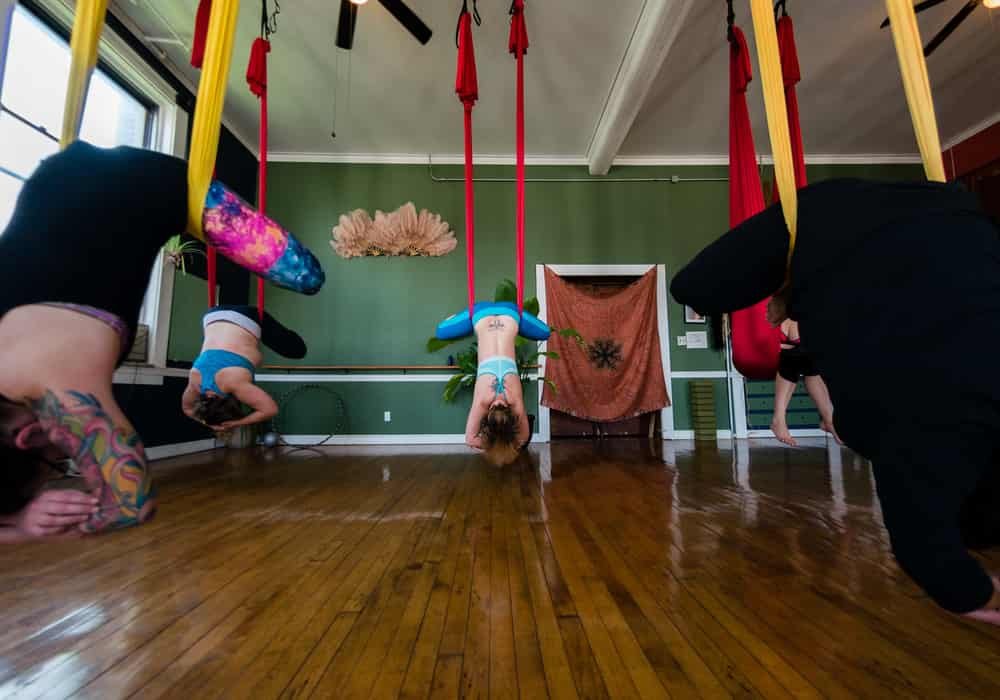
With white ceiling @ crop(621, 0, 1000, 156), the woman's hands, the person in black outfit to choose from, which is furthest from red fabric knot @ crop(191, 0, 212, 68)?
white ceiling @ crop(621, 0, 1000, 156)

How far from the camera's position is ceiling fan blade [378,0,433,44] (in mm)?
2838

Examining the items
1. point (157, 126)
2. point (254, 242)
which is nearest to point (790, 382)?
point (254, 242)

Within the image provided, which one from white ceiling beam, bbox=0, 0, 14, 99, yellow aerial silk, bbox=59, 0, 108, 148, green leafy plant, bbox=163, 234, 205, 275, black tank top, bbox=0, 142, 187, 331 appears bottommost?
black tank top, bbox=0, 142, 187, 331

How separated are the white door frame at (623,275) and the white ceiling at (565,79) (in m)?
1.44

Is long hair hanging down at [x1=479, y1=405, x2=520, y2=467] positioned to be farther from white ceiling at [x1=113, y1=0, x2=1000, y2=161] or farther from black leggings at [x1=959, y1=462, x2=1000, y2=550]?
white ceiling at [x1=113, y1=0, x2=1000, y2=161]

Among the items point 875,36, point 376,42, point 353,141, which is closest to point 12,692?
point 376,42

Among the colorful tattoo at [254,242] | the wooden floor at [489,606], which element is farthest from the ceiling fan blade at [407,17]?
the wooden floor at [489,606]

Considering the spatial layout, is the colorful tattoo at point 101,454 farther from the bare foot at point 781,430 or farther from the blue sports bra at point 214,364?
the bare foot at point 781,430

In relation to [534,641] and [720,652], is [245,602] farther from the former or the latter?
[720,652]

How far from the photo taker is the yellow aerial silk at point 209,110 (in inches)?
31.2

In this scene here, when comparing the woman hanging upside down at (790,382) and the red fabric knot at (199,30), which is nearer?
the red fabric knot at (199,30)

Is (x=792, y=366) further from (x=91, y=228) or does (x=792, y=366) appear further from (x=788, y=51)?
(x=91, y=228)

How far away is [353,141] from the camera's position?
17.6 ft

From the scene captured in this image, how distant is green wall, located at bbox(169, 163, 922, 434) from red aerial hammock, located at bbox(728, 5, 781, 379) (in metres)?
3.15
